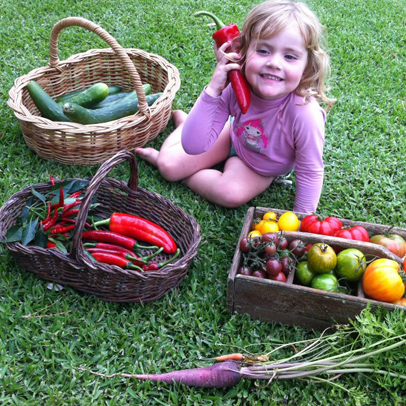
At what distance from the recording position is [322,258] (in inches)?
74.8

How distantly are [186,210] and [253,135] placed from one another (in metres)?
0.59

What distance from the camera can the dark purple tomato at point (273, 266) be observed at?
1.91 meters

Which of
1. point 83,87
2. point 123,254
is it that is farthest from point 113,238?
point 83,87

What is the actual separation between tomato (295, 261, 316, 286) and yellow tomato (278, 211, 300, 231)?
9.0 inches

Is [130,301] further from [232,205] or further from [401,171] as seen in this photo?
[401,171]

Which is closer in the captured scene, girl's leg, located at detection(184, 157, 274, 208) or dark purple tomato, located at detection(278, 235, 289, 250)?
dark purple tomato, located at detection(278, 235, 289, 250)

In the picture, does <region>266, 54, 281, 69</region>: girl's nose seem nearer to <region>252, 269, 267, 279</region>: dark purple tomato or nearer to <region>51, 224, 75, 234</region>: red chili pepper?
<region>252, 269, 267, 279</region>: dark purple tomato

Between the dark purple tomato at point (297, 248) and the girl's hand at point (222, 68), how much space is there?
86cm

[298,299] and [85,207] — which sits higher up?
[85,207]

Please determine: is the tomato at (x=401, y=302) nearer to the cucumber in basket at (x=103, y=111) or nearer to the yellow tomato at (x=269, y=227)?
the yellow tomato at (x=269, y=227)

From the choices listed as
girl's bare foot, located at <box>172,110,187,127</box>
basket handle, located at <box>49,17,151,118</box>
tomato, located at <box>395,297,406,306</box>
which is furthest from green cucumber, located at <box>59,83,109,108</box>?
tomato, located at <box>395,297,406,306</box>

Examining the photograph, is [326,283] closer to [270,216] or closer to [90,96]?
[270,216]

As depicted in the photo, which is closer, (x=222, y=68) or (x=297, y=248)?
(x=297, y=248)

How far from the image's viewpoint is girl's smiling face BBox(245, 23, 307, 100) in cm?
213
